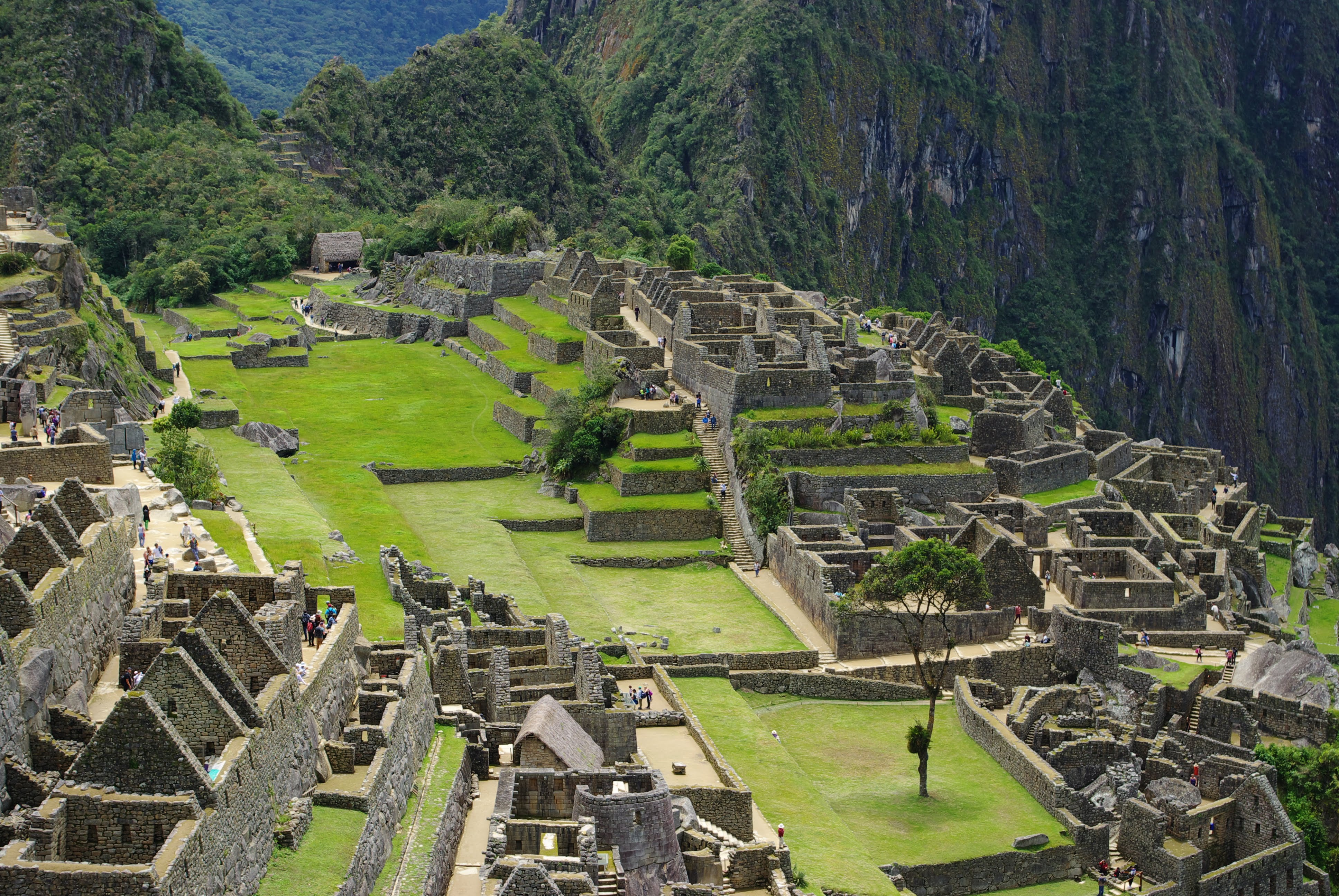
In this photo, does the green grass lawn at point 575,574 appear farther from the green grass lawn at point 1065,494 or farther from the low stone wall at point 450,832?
the low stone wall at point 450,832

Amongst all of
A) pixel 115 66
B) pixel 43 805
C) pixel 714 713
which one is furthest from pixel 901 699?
pixel 115 66

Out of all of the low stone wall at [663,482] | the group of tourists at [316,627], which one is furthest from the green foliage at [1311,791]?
the group of tourists at [316,627]

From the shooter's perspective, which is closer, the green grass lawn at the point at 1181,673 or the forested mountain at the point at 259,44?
the green grass lawn at the point at 1181,673

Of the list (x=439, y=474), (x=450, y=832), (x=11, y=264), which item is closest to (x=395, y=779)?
(x=450, y=832)

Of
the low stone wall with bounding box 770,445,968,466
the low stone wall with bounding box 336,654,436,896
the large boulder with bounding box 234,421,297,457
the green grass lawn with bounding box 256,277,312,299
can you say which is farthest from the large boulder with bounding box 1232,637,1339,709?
the green grass lawn with bounding box 256,277,312,299

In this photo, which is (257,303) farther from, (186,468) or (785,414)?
(186,468)

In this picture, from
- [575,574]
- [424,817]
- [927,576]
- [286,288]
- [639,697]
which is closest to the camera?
[424,817]
